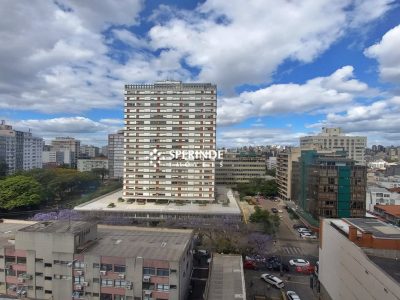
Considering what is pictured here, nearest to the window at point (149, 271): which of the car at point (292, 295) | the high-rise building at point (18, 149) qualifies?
the car at point (292, 295)

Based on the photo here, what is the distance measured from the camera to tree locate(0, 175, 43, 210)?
3965 centimetres

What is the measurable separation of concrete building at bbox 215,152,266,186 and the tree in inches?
1510

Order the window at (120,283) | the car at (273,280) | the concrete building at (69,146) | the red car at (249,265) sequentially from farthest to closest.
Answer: the concrete building at (69,146) < the red car at (249,265) < the car at (273,280) < the window at (120,283)

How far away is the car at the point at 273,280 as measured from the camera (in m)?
21.5

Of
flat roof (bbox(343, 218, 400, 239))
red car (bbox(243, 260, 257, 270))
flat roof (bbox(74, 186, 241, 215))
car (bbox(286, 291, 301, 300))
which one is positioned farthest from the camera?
flat roof (bbox(74, 186, 241, 215))

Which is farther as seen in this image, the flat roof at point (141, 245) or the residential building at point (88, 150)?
the residential building at point (88, 150)

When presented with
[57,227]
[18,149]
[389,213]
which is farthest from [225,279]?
[18,149]

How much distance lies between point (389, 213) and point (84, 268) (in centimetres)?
3424

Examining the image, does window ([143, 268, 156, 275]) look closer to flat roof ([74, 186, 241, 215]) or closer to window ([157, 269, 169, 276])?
window ([157, 269, 169, 276])

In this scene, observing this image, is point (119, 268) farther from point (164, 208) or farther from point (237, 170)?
point (237, 170)

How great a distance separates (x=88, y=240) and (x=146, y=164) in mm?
25321

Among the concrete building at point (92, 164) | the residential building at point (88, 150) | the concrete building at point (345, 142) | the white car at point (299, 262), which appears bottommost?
the white car at point (299, 262)

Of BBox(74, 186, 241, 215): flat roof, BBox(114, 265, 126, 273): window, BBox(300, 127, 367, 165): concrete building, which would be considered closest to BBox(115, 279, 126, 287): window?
BBox(114, 265, 126, 273): window

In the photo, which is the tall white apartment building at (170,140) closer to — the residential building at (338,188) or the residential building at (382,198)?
the residential building at (338,188)
